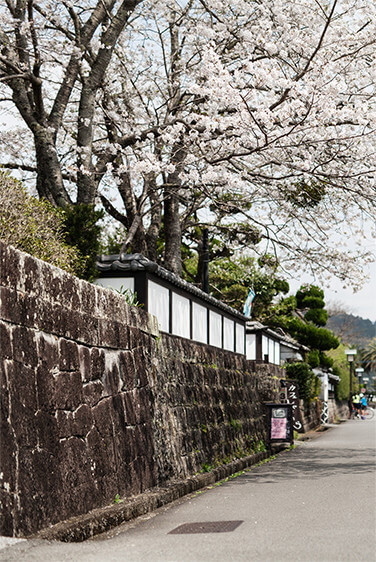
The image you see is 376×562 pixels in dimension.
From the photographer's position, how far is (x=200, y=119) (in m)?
15.4

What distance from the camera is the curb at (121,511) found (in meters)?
6.61

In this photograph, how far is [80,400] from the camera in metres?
7.91

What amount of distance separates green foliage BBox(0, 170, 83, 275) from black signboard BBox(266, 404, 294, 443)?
10979mm

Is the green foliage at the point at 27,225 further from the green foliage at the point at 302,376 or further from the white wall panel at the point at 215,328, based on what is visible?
the green foliage at the point at 302,376

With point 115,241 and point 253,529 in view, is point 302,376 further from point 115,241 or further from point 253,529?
point 253,529

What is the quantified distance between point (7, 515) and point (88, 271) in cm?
678

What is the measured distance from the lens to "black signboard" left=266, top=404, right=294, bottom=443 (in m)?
20.1

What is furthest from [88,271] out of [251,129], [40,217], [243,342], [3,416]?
[243,342]

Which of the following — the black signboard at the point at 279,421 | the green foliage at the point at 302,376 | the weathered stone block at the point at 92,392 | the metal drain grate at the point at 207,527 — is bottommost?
the metal drain grate at the point at 207,527

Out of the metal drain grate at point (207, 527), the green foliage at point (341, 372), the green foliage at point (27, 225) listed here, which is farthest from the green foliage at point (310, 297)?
the metal drain grate at point (207, 527)

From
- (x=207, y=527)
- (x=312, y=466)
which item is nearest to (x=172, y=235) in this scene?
(x=312, y=466)

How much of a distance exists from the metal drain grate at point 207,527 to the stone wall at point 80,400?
38.7 inches

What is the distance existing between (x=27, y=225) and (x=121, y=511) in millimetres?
3453

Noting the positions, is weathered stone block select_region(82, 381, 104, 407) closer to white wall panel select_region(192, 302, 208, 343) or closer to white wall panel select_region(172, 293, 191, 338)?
white wall panel select_region(172, 293, 191, 338)
